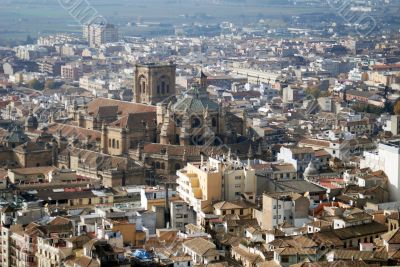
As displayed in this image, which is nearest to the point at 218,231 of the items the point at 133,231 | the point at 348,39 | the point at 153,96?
the point at 133,231

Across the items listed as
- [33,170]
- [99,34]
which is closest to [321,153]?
[33,170]

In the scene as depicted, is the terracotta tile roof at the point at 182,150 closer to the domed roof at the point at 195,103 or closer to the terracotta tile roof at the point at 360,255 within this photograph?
the domed roof at the point at 195,103

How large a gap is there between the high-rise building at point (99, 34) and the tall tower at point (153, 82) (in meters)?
98.9

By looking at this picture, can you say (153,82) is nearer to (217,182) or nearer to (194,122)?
(194,122)

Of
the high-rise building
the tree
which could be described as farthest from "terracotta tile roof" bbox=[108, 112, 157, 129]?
the high-rise building

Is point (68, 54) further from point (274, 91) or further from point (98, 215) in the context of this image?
point (98, 215)

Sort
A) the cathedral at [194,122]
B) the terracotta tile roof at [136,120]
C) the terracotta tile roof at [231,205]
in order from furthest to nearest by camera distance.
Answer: the terracotta tile roof at [136,120] → the cathedral at [194,122] → the terracotta tile roof at [231,205]

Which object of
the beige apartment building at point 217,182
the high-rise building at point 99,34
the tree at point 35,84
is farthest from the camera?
the high-rise building at point 99,34

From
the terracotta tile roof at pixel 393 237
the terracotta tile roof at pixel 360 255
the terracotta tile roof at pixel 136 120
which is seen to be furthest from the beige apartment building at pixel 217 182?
the terracotta tile roof at pixel 136 120

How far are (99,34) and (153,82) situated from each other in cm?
10310

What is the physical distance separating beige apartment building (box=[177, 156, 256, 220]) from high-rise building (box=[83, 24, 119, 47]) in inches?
4914

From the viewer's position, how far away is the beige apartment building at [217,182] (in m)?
54.5

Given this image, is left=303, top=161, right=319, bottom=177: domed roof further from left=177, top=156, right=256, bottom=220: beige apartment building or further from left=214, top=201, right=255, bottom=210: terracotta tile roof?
left=214, top=201, right=255, bottom=210: terracotta tile roof

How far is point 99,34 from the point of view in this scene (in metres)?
182
